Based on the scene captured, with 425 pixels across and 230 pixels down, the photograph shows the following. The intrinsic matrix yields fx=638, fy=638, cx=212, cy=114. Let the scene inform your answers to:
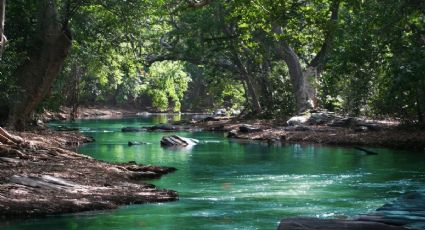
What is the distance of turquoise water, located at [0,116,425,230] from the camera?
11.1 meters

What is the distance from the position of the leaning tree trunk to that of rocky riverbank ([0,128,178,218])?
4.08m

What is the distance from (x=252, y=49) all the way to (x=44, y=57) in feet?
73.3

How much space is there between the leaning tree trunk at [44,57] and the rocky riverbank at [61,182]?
4078 mm

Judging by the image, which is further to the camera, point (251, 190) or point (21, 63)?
point (21, 63)

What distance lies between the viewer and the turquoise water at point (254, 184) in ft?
36.5

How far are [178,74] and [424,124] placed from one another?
33536 mm

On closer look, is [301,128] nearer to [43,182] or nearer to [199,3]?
[199,3]

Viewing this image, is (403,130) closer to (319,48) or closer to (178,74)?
(319,48)

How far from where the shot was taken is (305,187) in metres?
15.6

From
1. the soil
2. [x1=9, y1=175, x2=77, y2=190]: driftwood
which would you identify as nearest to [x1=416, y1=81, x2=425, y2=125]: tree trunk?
[x1=9, y1=175, x2=77, y2=190]: driftwood

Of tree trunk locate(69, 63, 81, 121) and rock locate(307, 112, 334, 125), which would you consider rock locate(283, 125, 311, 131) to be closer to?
rock locate(307, 112, 334, 125)

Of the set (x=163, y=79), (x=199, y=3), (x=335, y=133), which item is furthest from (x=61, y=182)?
(x=163, y=79)

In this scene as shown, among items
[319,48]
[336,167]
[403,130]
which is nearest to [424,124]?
[403,130]

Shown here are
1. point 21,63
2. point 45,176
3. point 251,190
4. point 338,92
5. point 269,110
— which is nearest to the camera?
point 45,176
